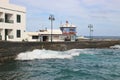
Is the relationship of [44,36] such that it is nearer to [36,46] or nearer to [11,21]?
[11,21]

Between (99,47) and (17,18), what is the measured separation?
29.2 m

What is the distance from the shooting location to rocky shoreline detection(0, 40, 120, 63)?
116ft

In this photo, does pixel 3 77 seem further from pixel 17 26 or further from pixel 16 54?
pixel 17 26

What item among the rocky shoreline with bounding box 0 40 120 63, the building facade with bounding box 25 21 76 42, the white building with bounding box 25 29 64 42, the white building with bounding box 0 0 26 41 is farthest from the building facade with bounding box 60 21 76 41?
the white building with bounding box 0 0 26 41

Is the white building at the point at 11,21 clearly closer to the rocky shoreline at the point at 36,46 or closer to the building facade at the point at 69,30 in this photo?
the rocky shoreline at the point at 36,46

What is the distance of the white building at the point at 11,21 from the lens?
147 ft

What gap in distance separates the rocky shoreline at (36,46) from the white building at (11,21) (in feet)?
13.2

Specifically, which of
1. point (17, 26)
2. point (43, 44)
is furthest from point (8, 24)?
point (43, 44)

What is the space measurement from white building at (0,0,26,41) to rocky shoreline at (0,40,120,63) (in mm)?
4011

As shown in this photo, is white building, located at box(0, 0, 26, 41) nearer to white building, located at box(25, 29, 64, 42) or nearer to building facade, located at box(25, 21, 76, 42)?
building facade, located at box(25, 21, 76, 42)

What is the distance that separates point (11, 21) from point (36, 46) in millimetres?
5588

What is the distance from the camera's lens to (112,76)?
23.4 m

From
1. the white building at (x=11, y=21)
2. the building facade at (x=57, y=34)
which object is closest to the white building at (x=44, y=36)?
the building facade at (x=57, y=34)

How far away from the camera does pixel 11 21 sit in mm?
47125
